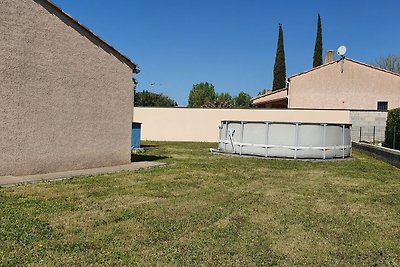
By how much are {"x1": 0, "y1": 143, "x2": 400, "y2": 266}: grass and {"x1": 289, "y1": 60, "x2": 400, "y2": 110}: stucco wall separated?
79.8 ft

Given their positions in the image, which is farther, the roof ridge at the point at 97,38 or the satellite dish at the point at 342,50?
the satellite dish at the point at 342,50

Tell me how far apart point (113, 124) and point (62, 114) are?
6.66ft

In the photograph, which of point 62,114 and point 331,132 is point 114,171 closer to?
point 62,114

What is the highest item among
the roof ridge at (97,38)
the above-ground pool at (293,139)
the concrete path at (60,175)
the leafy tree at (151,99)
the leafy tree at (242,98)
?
the leafy tree at (242,98)

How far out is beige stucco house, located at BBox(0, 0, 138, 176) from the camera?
8.71 meters

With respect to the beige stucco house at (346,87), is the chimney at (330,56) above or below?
above

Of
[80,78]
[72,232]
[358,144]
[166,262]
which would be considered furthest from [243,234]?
[358,144]

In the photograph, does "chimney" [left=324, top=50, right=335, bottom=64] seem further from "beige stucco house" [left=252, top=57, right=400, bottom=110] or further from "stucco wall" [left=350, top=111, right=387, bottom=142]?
"stucco wall" [left=350, top=111, right=387, bottom=142]

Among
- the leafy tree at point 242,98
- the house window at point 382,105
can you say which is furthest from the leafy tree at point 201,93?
the house window at point 382,105

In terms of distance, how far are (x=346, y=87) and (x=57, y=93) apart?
28440 millimetres

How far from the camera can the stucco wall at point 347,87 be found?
31.7m

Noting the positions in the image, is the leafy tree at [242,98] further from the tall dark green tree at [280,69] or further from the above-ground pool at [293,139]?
the above-ground pool at [293,139]

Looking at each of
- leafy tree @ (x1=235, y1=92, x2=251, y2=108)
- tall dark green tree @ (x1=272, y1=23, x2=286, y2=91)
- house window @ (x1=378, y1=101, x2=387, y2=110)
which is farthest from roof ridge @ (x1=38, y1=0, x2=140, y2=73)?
leafy tree @ (x1=235, y1=92, x2=251, y2=108)

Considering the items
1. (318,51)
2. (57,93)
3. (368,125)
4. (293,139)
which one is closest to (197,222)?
(57,93)
